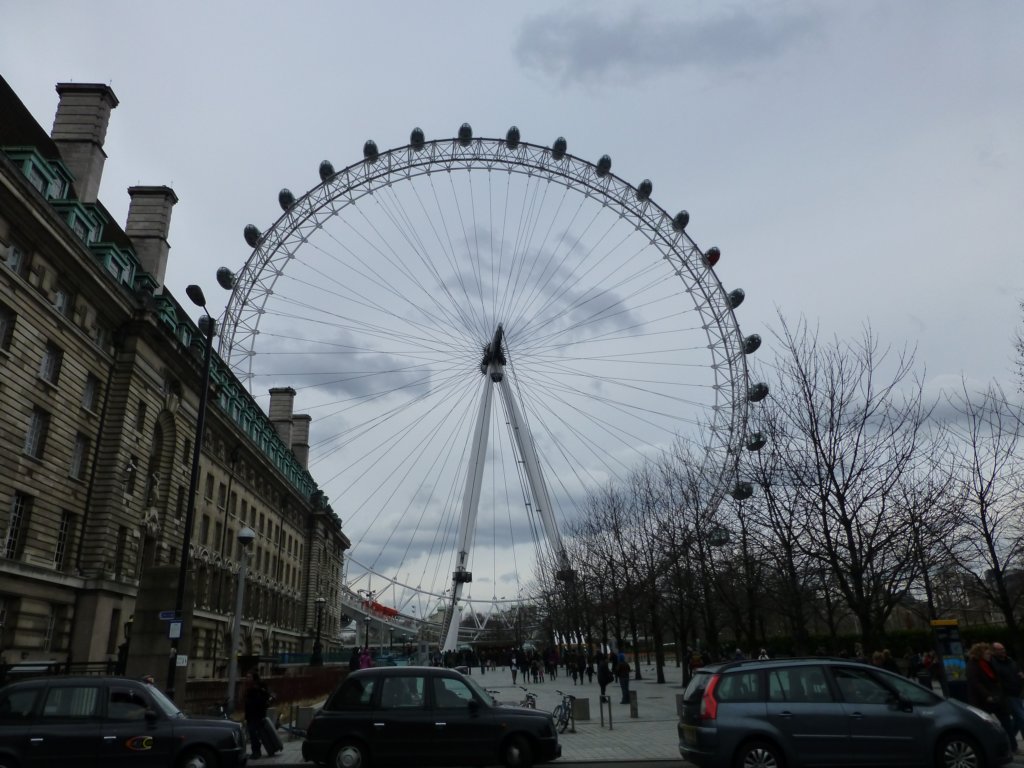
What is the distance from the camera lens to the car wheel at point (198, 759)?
12406 mm

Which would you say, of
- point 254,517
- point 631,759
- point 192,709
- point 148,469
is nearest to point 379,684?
point 631,759

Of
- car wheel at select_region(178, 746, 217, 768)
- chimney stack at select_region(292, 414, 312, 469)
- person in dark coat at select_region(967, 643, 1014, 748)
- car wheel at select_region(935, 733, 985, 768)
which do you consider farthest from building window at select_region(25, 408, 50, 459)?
chimney stack at select_region(292, 414, 312, 469)

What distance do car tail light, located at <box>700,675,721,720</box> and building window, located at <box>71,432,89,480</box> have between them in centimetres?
2975

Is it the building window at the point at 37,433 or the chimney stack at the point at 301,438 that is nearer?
the building window at the point at 37,433

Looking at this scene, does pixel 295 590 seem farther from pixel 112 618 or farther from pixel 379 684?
pixel 379 684

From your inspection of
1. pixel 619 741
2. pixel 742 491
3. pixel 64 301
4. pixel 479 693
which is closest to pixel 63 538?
pixel 64 301

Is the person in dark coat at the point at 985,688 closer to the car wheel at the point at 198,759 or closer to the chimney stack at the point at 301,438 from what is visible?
the car wheel at the point at 198,759

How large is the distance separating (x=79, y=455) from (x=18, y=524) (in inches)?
201

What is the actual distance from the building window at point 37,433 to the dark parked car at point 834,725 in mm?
27223

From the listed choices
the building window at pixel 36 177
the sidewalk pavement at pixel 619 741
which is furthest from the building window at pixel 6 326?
the sidewalk pavement at pixel 619 741

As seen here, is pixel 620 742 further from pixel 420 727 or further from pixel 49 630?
pixel 49 630

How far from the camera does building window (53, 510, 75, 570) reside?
105 feet

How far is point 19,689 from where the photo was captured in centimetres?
1200

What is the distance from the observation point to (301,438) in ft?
317
